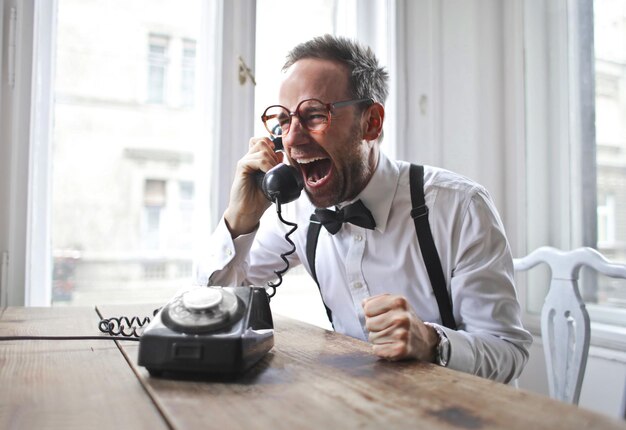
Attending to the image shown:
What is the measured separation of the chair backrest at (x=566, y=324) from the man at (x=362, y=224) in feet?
1.27

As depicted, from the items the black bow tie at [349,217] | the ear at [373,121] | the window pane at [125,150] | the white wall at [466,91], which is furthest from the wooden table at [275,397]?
the white wall at [466,91]

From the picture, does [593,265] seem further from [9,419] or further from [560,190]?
[9,419]

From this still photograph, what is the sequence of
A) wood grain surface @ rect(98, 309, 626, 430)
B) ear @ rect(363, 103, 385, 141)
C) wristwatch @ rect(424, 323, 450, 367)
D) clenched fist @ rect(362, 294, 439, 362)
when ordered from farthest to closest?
ear @ rect(363, 103, 385, 141) → wristwatch @ rect(424, 323, 450, 367) → clenched fist @ rect(362, 294, 439, 362) → wood grain surface @ rect(98, 309, 626, 430)

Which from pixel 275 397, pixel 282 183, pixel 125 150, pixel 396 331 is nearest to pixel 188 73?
pixel 125 150

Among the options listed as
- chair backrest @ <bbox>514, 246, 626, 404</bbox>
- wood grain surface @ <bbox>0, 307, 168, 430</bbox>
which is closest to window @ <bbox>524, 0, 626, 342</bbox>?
chair backrest @ <bbox>514, 246, 626, 404</bbox>

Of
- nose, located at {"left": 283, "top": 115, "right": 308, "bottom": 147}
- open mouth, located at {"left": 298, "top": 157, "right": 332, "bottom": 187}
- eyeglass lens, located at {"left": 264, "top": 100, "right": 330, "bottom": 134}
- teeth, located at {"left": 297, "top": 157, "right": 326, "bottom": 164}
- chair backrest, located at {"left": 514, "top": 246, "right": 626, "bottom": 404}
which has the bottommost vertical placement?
chair backrest, located at {"left": 514, "top": 246, "right": 626, "bottom": 404}

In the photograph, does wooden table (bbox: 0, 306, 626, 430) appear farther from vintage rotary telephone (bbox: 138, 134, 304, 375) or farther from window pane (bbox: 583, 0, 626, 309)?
window pane (bbox: 583, 0, 626, 309)

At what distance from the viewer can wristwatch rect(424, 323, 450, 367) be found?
924 millimetres

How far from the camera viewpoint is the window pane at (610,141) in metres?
1.88

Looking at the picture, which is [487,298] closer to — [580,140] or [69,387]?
[69,387]

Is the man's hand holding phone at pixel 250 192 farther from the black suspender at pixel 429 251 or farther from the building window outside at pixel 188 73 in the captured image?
the building window outside at pixel 188 73

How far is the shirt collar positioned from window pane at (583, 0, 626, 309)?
3.29 ft

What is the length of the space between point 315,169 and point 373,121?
0.71 ft

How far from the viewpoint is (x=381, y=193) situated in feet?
4.40
